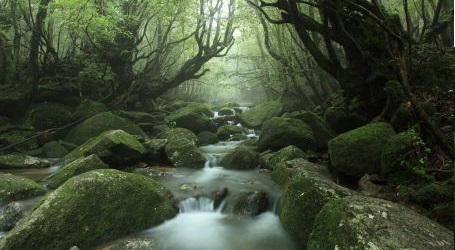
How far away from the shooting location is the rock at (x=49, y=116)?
14.9 m

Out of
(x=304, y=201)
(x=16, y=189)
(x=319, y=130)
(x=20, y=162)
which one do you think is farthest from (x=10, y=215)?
(x=319, y=130)

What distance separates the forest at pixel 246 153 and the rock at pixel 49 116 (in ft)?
0.19

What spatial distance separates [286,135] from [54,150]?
→ 27.5ft

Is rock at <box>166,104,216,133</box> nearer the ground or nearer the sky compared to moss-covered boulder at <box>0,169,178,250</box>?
nearer the sky

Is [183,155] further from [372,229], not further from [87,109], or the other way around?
[372,229]

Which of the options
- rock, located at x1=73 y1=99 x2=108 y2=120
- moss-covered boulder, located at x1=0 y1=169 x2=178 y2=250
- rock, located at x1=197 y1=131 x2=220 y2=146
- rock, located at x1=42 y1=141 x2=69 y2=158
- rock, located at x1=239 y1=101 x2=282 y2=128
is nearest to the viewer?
moss-covered boulder, located at x1=0 y1=169 x2=178 y2=250

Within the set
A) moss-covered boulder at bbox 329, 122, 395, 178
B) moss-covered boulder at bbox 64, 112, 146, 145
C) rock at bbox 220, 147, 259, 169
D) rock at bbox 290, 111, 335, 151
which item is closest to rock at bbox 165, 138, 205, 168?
rock at bbox 220, 147, 259, 169

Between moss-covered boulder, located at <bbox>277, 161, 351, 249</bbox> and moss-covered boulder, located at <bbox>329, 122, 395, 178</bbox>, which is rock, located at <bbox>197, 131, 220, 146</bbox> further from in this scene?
moss-covered boulder, located at <bbox>277, 161, 351, 249</bbox>

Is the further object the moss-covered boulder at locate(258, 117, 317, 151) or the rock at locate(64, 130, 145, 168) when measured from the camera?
the moss-covered boulder at locate(258, 117, 317, 151)

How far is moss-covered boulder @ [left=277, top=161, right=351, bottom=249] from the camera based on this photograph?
548 cm

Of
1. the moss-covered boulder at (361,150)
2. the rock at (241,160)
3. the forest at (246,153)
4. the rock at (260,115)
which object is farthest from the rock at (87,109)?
the moss-covered boulder at (361,150)

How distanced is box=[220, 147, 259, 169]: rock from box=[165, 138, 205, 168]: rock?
2.77ft

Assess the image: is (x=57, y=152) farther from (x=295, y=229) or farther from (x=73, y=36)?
(x=295, y=229)

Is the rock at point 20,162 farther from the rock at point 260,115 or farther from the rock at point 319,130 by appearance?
the rock at point 260,115
